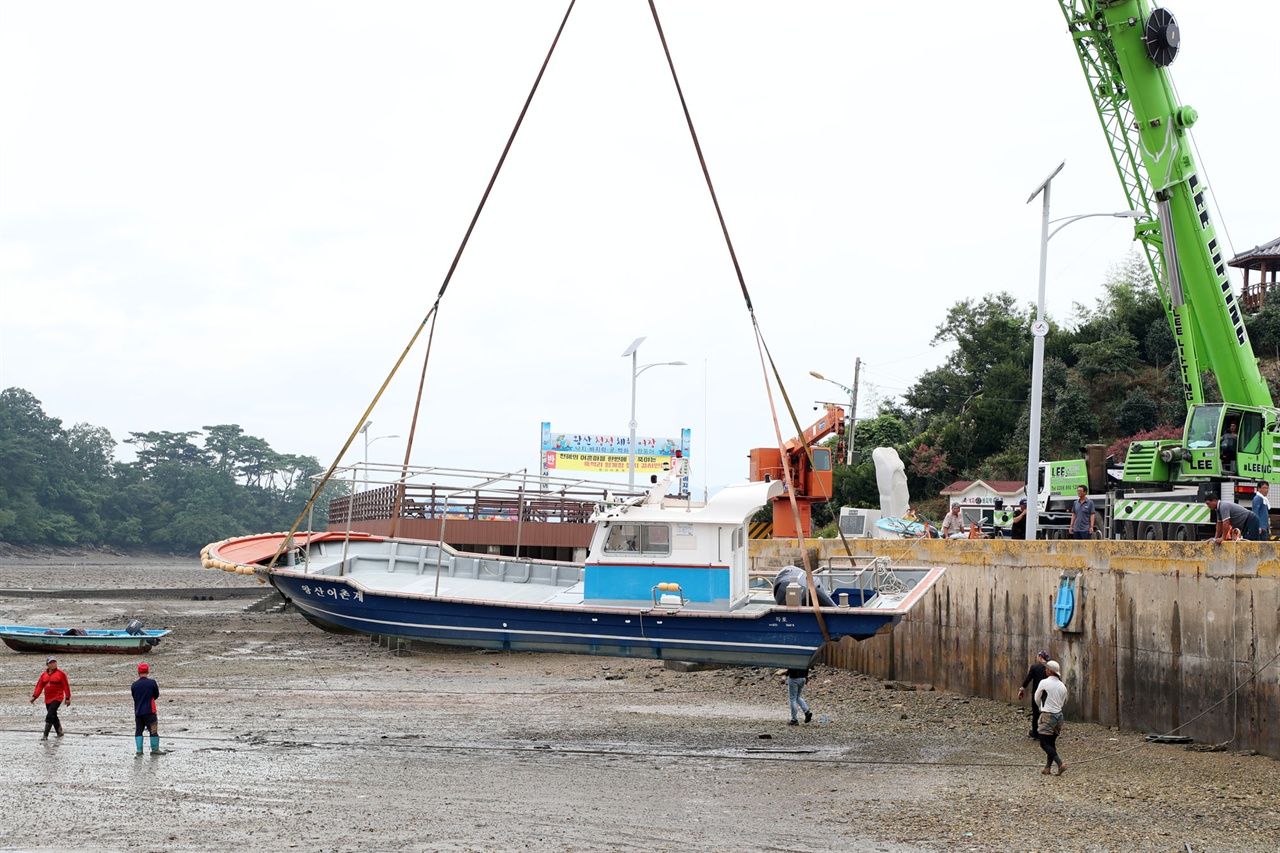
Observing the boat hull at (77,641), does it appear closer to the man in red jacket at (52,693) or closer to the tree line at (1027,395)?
the man in red jacket at (52,693)

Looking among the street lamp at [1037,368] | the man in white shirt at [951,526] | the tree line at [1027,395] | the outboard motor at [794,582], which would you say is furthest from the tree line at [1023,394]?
the outboard motor at [794,582]

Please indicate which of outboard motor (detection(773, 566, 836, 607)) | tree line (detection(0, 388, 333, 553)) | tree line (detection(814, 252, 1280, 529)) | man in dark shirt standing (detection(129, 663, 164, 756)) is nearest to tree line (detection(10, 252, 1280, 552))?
tree line (detection(814, 252, 1280, 529))

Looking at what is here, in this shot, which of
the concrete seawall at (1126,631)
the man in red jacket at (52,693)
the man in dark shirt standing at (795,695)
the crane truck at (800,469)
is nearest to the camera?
the concrete seawall at (1126,631)

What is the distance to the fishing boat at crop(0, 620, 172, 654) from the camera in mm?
31984

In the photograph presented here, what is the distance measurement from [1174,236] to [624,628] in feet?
57.7

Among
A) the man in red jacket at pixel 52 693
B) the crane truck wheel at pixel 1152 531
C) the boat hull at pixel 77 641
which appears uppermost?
the crane truck wheel at pixel 1152 531

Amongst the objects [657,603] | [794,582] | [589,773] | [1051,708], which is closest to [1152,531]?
[794,582]

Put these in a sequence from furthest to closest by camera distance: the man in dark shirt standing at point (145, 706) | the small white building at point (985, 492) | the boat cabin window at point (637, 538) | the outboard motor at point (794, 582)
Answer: the small white building at point (985, 492)
the boat cabin window at point (637, 538)
the outboard motor at point (794, 582)
the man in dark shirt standing at point (145, 706)

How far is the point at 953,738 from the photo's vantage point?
1961 cm

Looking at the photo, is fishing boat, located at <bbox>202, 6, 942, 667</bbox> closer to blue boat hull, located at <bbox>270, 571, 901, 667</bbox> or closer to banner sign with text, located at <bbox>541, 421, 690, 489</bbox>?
blue boat hull, located at <bbox>270, 571, 901, 667</bbox>

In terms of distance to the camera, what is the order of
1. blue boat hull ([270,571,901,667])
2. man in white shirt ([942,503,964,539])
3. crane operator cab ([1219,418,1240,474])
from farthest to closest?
man in white shirt ([942,503,964,539]), crane operator cab ([1219,418,1240,474]), blue boat hull ([270,571,901,667])

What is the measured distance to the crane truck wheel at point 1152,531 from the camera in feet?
85.0

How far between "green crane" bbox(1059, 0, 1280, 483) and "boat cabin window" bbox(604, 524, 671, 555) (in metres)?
14.1

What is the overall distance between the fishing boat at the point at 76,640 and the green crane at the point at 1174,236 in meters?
25.1
